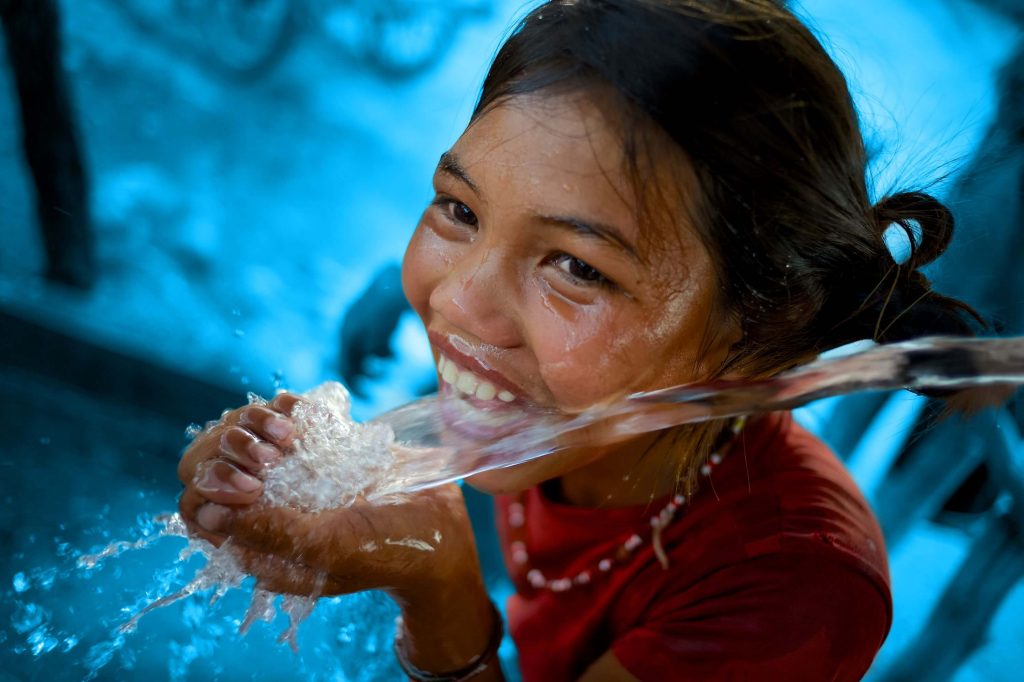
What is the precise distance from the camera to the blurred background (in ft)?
4.64

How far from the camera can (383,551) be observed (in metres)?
0.87

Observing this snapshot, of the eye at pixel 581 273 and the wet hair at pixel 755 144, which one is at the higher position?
the wet hair at pixel 755 144

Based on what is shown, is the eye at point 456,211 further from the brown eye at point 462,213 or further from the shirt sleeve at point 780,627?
the shirt sleeve at point 780,627

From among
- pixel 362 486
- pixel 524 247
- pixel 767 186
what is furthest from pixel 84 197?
pixel 767 186

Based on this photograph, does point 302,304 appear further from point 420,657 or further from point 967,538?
point 967,538

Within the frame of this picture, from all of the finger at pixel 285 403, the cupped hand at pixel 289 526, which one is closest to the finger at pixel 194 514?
the cupped hand at pixel 289 526

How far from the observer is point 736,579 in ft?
2.98

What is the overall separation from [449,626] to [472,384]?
311mm

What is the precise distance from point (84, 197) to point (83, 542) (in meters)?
0.73

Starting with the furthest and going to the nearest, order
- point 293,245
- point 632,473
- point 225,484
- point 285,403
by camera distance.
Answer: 1. point 293,245
2. point 632,473
3. point 285,403
4. point 225,484

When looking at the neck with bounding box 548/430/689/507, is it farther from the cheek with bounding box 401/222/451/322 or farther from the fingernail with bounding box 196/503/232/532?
the fingernail with bounding box 196/503/232/532

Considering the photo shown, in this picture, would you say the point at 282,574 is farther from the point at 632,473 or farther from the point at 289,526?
the point at 632,473

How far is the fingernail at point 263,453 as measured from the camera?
0.75 m

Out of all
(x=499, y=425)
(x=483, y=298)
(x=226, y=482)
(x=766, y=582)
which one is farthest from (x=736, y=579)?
(x=226, y=482)
